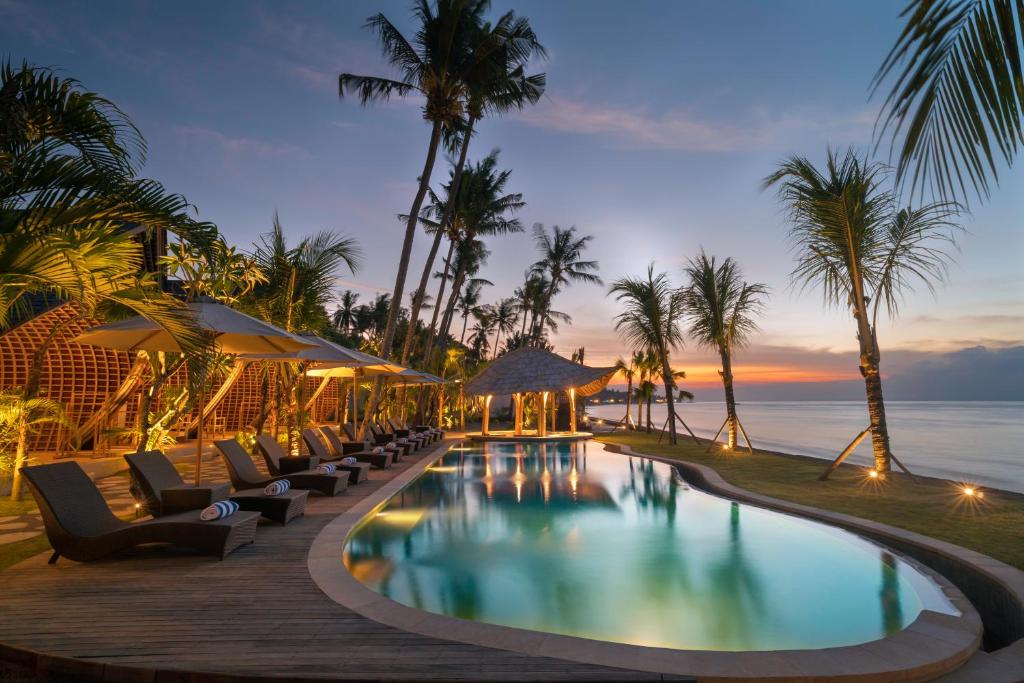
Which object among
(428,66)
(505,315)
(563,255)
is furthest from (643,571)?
(505,315)

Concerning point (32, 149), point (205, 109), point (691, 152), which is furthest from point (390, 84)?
point (32, 149)

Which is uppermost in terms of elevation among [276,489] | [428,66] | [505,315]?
[428,66]

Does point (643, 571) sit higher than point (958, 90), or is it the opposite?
point (958, 90)

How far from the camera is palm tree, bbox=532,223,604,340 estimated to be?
34.3 m

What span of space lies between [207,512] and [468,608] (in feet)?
7.79

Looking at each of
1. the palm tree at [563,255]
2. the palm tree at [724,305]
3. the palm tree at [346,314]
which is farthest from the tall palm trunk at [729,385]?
the palm tree at [346,314]

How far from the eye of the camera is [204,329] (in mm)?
5785

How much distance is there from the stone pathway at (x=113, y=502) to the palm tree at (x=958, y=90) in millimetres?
7357

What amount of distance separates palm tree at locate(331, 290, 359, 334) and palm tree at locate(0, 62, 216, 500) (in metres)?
57.1

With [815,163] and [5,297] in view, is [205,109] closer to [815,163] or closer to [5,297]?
[5,297]

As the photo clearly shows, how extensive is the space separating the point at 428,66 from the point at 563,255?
20193 mm

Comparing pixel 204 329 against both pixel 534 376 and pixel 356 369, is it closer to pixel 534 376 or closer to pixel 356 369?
pixel 356 369

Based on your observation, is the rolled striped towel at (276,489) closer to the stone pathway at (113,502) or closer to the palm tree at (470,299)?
the stone pathway at (113,502)

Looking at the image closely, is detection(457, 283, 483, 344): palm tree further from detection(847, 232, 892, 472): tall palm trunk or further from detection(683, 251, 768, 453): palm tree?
detection(847, 232, 892, 472): tall palm trunk
